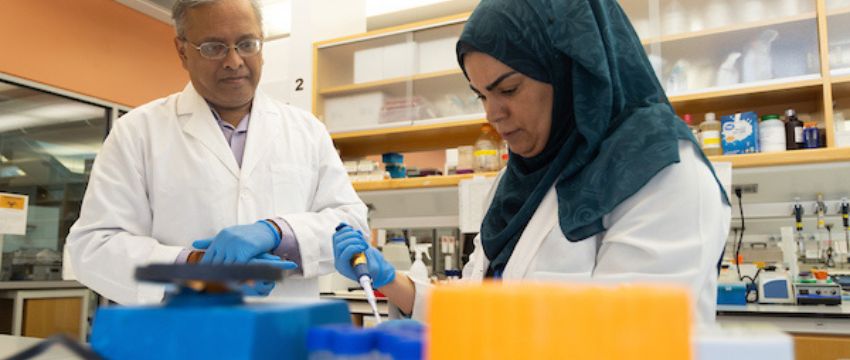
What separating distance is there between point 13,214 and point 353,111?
2.11m

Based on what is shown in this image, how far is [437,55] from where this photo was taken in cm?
356

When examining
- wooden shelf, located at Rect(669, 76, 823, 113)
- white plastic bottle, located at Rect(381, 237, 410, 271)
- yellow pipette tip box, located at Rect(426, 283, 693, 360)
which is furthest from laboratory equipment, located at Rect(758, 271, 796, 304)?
yellow pipette tip box, located at Rect(426, 283, 693, 360)

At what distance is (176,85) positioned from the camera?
4.82m

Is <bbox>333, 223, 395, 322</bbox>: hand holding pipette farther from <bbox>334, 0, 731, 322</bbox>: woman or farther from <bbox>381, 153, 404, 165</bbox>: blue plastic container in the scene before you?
<bbox>381, 153, 404, 165</bbox>: blue plastic container

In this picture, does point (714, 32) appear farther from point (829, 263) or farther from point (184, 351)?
point (184, 351)

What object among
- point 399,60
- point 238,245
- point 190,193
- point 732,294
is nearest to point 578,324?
point 238,245

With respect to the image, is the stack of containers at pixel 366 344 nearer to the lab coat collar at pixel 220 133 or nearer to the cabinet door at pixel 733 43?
the lab coat collar at pixel 220 133

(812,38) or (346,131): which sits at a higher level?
(812,38)

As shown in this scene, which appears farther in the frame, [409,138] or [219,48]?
[409,138]

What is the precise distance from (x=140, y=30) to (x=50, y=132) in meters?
0.98

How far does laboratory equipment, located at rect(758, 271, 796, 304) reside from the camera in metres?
2.60

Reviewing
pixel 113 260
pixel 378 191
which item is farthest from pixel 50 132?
pixel 113 260

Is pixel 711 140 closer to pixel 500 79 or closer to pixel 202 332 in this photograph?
pixel 500 79

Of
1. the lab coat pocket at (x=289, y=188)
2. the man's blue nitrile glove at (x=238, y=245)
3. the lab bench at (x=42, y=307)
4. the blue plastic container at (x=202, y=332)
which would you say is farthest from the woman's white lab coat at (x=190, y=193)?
the lab bench at (x=42, y=307)
